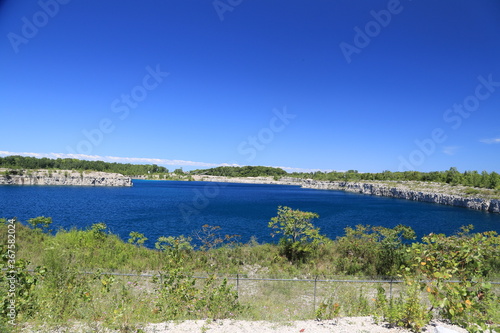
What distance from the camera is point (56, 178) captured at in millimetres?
138250

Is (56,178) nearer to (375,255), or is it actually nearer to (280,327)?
(375,255)

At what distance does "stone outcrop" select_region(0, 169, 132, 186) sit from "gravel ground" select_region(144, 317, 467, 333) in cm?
15888

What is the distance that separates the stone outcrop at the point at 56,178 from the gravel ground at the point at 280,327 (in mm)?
158881

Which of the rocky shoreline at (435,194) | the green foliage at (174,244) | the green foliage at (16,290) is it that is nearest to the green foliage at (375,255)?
the green foliage at (174,244)

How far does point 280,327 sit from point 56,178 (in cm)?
16427

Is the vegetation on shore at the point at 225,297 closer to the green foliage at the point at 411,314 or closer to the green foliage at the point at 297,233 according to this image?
the green foliage at the point at 411,314

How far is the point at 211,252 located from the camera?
57.5 ft

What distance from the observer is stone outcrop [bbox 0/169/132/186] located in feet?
437

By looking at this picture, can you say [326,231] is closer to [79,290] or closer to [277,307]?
[277,307]

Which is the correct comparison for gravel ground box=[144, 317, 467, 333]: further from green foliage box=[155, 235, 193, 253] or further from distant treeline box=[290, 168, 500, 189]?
distant treeline box=[290, 168, 500, 189]

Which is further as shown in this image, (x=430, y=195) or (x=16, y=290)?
(x=430, y=195)

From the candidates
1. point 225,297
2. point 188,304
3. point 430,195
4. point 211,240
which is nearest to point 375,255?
point 211,240

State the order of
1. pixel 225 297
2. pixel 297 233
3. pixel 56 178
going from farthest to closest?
1. pixel 56 178
2. pixel 297 233
3. pixel 225 297

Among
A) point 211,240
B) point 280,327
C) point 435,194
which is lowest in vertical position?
point 211,240
